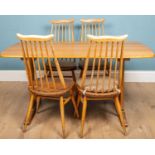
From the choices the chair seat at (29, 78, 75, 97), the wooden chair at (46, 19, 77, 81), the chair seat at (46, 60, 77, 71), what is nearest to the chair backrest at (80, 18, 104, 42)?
the wooden chair at (46, 19, 77, 81)

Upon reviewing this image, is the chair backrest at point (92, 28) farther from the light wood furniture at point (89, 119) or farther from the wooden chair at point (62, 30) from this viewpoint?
the light wood furniture at point (89, 119)

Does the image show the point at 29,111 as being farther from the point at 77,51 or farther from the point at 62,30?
the point at 62,30

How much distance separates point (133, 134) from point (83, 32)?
170 cm

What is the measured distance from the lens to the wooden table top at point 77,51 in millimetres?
2150

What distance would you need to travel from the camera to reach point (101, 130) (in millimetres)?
2268

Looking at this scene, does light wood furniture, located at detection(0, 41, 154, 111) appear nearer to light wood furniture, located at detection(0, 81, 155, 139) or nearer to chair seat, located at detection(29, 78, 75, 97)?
chair seat, located at detection(29, 78, 75, 97)

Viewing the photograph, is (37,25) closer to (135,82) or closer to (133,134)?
(135,82)

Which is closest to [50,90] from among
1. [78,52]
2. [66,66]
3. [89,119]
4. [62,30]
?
[78,52]

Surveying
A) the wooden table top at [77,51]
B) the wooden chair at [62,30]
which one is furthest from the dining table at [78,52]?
the wooden chair at [62,30]

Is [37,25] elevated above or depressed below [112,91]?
above

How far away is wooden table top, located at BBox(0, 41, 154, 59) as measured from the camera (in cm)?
215
